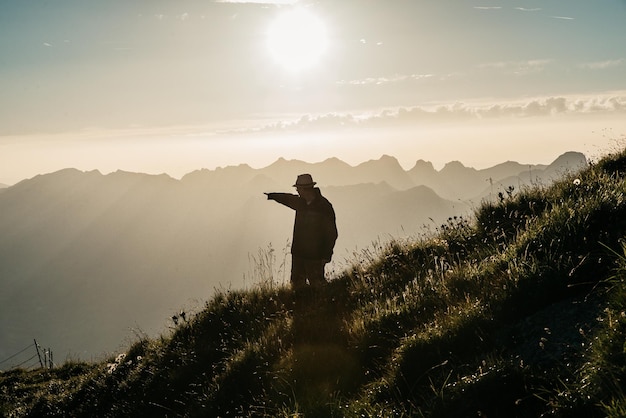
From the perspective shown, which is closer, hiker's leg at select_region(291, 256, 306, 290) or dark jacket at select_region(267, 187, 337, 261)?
dark jacket at select_region(267, 187, 337, 261)

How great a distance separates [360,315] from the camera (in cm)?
775

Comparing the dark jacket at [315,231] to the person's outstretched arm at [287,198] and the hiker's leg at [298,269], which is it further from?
the hiker's leg at [298,269]

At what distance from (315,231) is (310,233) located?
0.47 feet

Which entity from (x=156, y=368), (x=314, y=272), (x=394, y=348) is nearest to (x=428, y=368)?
(x=394, y=348)

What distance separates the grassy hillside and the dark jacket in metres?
1.62

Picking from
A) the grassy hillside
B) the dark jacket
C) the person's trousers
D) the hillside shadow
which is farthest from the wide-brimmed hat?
the hillside shadow

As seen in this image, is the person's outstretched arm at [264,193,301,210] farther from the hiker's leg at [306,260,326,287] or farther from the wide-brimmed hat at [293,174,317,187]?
the hiker's leg at [306,260,326,287]

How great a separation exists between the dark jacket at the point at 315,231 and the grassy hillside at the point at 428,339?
63.6 inches

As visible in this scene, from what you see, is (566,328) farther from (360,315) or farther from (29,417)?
(29,417)

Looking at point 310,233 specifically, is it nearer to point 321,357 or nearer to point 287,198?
point 287,198

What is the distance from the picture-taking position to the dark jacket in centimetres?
1321

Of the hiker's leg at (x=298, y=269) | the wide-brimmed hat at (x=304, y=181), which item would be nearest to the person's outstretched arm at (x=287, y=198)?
the wide-brimmed hat at (x=304, y=181)

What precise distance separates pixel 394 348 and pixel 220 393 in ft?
8.35

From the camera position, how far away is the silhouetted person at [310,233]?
1319cm
